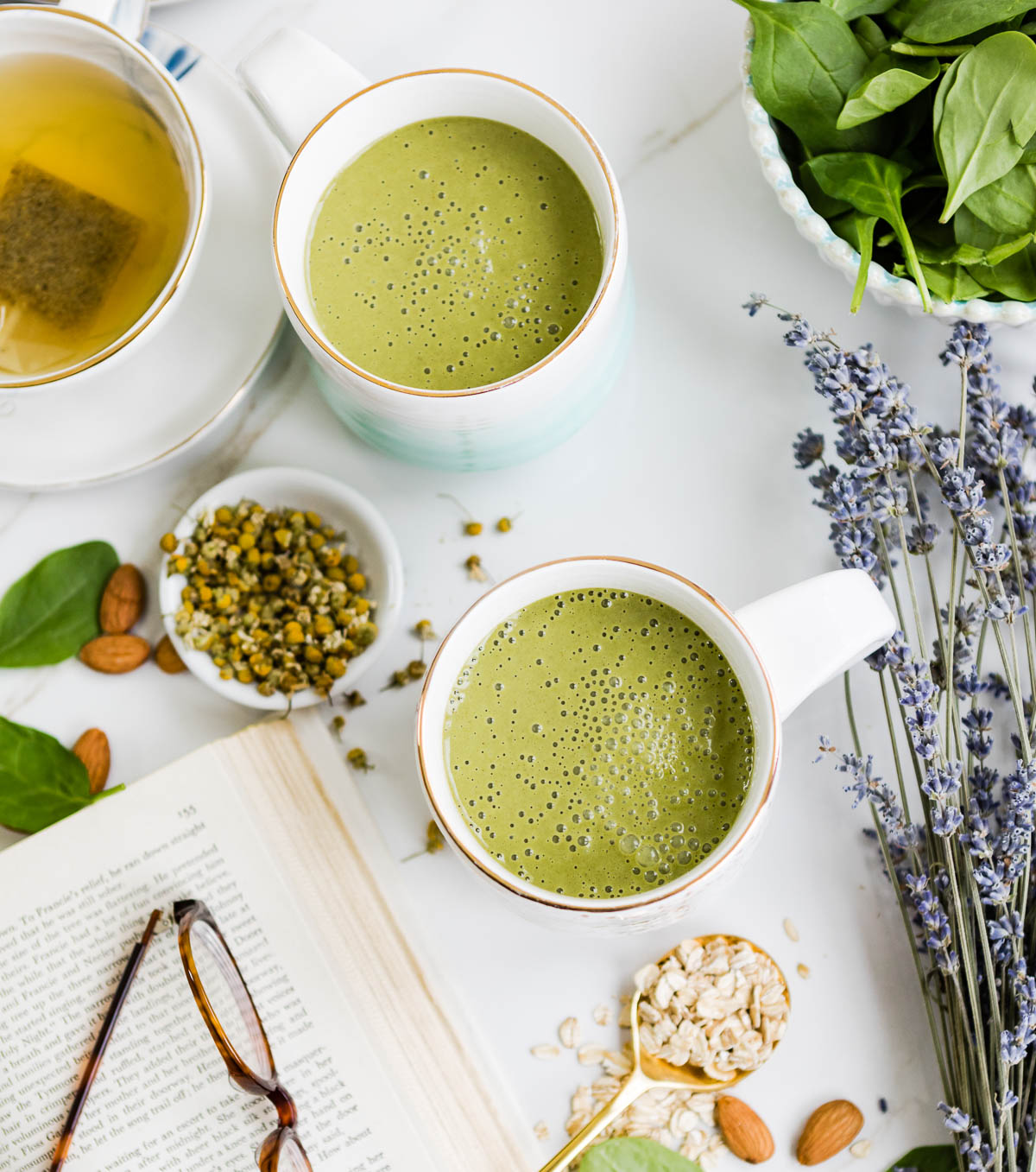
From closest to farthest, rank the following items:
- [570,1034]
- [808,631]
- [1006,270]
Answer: [808,631], [1006,270], [570,1034]

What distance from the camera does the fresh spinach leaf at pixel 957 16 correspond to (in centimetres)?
80

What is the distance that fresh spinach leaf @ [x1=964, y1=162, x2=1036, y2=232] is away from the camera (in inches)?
32.8

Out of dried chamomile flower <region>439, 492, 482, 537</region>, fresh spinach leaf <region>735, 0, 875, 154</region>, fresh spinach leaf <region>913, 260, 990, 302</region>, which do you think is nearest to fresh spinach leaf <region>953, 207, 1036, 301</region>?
fresh spinach leaf <region>913, 260, 990, 302</region>

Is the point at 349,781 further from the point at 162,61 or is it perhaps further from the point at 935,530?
the point at 162,61

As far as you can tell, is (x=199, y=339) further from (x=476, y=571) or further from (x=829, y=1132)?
(x=829, y=1132)

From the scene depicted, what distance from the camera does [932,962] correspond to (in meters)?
0.95

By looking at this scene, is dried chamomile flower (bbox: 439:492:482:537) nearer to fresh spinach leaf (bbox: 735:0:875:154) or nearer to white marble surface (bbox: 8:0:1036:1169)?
white marble surface (bbox: 8:0:1036:1169)

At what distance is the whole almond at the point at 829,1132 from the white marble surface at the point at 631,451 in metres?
0.16

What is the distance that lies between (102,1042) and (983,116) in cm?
102

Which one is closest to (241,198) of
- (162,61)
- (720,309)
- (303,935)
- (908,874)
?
(162,61)

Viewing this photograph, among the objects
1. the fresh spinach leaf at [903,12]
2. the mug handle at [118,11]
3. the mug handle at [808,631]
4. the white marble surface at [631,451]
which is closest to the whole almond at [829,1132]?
the white marble surface at [631,451]

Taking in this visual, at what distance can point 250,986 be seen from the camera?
96 centimetres

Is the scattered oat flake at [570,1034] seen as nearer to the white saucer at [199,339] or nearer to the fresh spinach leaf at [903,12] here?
the white saucer at [199,339]

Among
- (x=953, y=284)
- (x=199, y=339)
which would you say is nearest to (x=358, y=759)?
(x=199, y=339)
